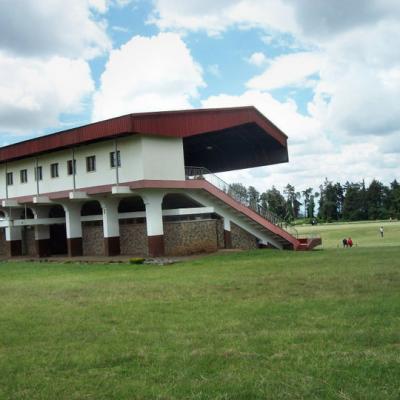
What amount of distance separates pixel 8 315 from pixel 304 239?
23.9 metres

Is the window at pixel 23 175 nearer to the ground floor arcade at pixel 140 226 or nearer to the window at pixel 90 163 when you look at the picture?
the ground floor arcade at pixel 140 226

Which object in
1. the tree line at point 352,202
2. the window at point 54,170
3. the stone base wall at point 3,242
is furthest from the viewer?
the tree line at point 352,202

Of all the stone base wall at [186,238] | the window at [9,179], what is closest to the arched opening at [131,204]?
the stone base wall at [186,238]

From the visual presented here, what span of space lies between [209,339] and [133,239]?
21.7m

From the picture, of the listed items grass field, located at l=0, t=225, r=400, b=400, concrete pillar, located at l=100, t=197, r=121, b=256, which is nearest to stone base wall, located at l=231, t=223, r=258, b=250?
concrete pillar, located at l=100, t=197, r=121, b=256

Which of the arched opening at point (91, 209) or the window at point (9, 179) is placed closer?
the arched opening at point (91, 209)

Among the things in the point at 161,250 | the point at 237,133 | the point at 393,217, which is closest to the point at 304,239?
the point at 237,133

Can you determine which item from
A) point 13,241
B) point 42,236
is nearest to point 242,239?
point 42,236

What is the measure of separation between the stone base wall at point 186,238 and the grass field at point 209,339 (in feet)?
41.1

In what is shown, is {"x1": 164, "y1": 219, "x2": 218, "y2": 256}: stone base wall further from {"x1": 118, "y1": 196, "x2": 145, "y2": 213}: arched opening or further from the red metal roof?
the red metal roof

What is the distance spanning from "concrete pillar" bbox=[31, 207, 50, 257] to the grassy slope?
19.7 metres

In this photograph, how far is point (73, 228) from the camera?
1210 inches

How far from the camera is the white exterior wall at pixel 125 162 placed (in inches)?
999

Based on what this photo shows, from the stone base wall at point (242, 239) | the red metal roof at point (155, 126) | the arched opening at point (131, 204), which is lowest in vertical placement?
the stone base wall at point (242, 239)
